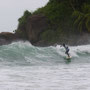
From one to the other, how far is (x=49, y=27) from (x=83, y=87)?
3737 cm

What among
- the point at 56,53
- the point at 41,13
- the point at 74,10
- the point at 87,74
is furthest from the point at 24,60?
the point at 41,13

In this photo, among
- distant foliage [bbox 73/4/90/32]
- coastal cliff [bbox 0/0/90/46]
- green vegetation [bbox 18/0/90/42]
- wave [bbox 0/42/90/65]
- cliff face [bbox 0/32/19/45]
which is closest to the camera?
wave [bbox 0/42/90/65]

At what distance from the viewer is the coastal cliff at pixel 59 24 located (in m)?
47.5

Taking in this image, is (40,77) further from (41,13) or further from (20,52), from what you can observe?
(41,13)

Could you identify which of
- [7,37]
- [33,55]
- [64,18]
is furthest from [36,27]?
[33,55]

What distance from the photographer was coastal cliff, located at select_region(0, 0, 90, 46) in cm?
4747

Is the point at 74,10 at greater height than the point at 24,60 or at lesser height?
greater

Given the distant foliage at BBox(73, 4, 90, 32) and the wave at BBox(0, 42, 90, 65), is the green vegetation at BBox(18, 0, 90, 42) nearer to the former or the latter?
the distant foliage at BBox(73, 4, 90, 32)

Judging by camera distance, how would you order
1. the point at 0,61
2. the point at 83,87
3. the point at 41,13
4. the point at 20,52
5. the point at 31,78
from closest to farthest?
the point at 83,87
the point at 31,78
the point at 0,61
the point at 20,52
the point at 41,13

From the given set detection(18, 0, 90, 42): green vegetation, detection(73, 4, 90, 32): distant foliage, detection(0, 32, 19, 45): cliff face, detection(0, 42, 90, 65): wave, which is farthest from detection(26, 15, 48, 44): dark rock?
detection(0, 42, 90, 65): wave

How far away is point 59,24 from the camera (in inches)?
1960

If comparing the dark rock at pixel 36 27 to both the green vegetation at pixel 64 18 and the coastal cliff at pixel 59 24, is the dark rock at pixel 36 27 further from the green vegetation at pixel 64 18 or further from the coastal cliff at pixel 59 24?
the green vegetation at pixel 64 18

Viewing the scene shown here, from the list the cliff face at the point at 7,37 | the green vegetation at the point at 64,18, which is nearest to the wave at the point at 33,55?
the green vegetation at the point at 64,18

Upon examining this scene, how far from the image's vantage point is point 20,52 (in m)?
28.5
